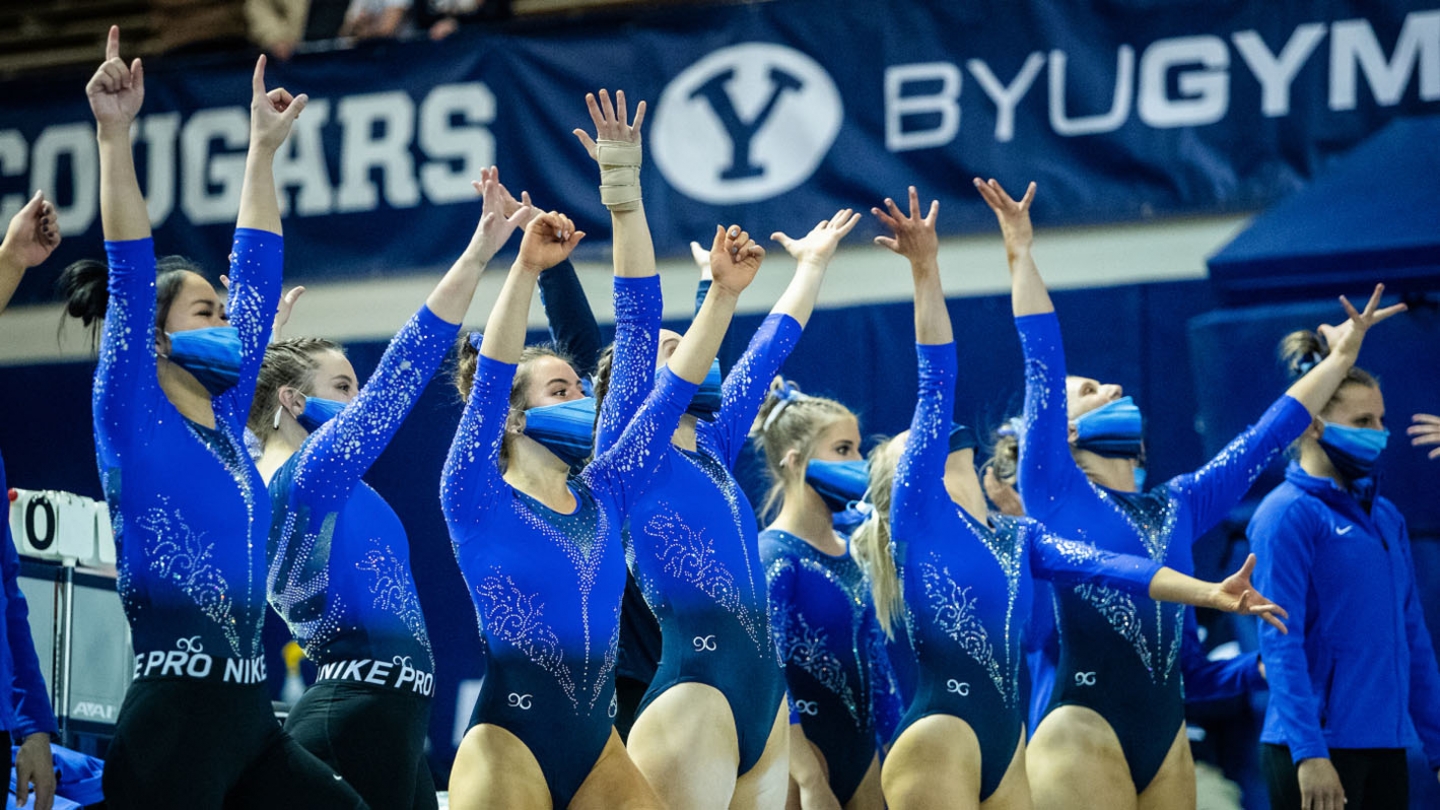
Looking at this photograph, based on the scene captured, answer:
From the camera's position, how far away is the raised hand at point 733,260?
337cm

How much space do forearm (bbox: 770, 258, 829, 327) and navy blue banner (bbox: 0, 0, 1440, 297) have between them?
1675 mm

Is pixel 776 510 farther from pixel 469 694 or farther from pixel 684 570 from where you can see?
pixel 684 570

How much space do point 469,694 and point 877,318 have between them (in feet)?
6.56

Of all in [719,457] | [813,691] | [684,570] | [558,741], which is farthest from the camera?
[813,691]

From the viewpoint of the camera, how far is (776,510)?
6.28 metres

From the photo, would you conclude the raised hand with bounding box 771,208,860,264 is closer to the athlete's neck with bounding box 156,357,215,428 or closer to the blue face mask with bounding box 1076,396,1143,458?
the blue face mask with bounding box 1076,396,1143,458

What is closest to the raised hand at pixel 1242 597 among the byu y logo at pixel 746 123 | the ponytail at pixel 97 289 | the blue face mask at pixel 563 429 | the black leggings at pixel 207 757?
the blue face mask at pixel 563 429

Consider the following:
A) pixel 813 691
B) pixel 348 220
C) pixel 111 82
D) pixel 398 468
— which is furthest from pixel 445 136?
pixel 111 82

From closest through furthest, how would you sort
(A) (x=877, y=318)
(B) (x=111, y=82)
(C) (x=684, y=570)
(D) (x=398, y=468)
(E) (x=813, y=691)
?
1. (B) (x=111, y=82)
2. (C) (x=684, y=570)
3. (E) (x=813, y=691)
4. (A) (x=877, y=318)
5. (D) (x=398, y=468)

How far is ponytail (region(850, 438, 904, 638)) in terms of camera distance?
4160 millimetres

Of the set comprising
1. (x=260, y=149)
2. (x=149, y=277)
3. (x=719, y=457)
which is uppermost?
(x=260, y=149)

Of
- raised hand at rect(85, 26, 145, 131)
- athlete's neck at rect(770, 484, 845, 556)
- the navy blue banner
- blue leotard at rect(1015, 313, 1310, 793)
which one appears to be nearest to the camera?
raised hand at rect(85, 26, 145, 131)

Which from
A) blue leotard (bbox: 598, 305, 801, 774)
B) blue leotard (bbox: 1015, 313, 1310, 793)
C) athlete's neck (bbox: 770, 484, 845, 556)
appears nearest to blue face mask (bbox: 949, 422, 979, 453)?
blue leotard (bbox: 1015, 313, 1310, 793)

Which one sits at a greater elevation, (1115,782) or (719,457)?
(719,457)
